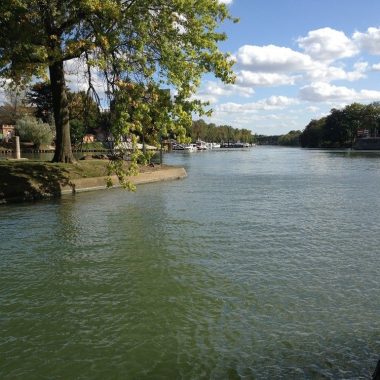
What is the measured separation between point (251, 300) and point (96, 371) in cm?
386

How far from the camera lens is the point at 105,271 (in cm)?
1188

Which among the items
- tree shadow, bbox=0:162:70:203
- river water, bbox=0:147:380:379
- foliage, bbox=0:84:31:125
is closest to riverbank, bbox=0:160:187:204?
tree shadow, bbox=0:162:70:203

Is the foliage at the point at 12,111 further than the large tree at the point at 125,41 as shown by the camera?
Yes

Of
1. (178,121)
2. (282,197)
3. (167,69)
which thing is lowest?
(282,197)

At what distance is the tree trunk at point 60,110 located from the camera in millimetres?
29531

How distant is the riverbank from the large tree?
5383 mm

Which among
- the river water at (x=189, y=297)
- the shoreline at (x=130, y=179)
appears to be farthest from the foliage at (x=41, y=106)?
the river water at (x=189, y=297)

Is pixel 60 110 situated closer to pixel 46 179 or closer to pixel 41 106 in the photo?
pixel 46 179

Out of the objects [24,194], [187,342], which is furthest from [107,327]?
[24,194]

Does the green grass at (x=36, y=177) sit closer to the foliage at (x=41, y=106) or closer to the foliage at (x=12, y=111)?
the foliage at (x=41, y=106)

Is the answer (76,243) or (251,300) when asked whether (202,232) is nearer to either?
(76,243)

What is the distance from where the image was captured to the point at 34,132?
364 ft

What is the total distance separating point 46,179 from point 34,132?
8925 cm

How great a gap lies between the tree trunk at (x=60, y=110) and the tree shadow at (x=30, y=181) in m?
2.16
